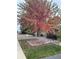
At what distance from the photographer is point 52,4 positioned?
151 cm

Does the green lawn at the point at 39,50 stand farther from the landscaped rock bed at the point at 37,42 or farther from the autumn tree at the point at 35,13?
the autumn tree at the point at 35,13

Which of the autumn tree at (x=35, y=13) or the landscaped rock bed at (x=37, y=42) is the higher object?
the autumn tree at (x=35, y=13)

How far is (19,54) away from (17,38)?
0.15m

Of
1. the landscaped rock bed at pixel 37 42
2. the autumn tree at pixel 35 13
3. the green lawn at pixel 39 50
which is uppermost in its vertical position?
the autumn tree at pixel 35 13

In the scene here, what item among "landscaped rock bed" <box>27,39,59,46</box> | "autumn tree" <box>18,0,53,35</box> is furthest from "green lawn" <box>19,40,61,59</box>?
"autumn tree" <box>18,0,53,35</box>

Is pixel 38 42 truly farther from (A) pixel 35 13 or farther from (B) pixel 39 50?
(A) pixel 35 13

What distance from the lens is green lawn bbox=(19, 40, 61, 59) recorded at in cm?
148

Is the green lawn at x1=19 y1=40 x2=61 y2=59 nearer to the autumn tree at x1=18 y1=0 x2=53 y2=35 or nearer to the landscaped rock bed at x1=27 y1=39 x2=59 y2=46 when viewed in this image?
the landscaped rock bed at x1=27 y1=39 x2=59 y2=46

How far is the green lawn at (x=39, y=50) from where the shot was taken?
1.48m

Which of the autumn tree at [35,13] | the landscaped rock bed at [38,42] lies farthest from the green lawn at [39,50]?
the autumn tree at [35,13]
